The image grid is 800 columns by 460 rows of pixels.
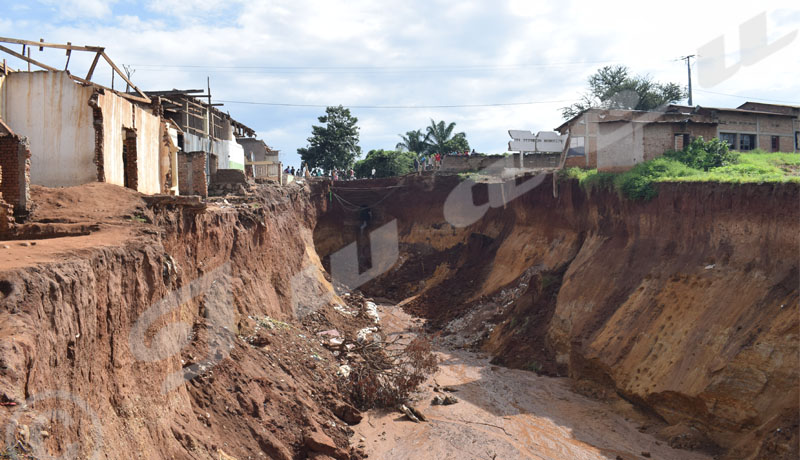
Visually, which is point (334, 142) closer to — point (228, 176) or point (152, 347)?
point (228, 176)

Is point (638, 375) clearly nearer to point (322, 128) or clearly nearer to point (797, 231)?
point (797, 231)

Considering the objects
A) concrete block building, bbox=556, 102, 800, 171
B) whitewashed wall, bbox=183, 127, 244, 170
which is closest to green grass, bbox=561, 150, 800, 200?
concrete block building, bbox=556, 102, 800, 171

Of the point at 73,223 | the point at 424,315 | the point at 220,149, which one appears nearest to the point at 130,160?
the point at 73,223

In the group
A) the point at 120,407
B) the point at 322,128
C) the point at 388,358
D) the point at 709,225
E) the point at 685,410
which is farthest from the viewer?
the point at 322,128

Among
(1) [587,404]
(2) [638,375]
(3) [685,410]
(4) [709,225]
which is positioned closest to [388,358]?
(1) [587,404]

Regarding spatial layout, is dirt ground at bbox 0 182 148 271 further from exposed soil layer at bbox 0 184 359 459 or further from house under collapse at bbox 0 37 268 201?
house under collapse at bbox 0 37 268 201

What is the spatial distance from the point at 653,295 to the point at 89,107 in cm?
1619

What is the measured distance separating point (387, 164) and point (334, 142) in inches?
191

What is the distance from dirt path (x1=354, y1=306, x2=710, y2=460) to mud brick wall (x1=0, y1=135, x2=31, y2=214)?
8.92 meters

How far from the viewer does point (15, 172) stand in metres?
10.6

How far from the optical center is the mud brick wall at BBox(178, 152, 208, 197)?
21.0 metres

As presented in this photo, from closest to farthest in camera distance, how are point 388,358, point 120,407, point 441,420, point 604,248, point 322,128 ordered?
point 120,407
point 441,420
point 388,358
point 604,248
point 322,128

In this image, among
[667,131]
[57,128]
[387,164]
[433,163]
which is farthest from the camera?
[387,164]

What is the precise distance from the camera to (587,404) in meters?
16.2
